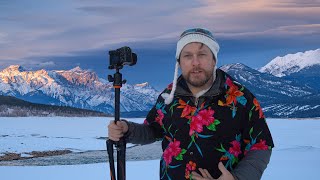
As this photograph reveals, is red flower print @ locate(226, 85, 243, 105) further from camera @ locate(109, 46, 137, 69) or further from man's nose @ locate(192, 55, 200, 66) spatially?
camera @ locate(109, 46, 137, 69)

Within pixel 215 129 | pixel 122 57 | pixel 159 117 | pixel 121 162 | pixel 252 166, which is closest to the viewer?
pixel 252 166

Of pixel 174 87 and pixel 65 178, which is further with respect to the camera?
pixel 65 178

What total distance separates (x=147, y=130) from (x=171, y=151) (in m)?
0.34

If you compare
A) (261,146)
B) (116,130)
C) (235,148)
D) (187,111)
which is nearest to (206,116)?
(187,111)

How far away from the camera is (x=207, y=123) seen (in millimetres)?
2824

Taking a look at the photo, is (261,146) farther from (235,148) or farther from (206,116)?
(206,116)

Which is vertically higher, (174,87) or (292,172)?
(174,87)

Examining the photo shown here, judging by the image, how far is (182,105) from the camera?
9.81 ft

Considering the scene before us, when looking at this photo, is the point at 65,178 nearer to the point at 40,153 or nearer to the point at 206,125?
the point at 206,125

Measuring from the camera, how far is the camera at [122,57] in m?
2.92

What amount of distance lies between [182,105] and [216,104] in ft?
0.81

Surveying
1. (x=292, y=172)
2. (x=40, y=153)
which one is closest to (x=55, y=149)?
(x=40, y=153)

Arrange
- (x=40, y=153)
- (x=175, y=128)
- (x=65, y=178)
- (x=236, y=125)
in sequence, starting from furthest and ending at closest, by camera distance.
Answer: (x=40, y=153) < (x=65, y=178) < (x=175, y=128) < (x=236, y=125)

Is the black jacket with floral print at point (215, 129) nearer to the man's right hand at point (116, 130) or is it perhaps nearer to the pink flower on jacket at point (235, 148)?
the pink flower on jacket at point (235, 148)
